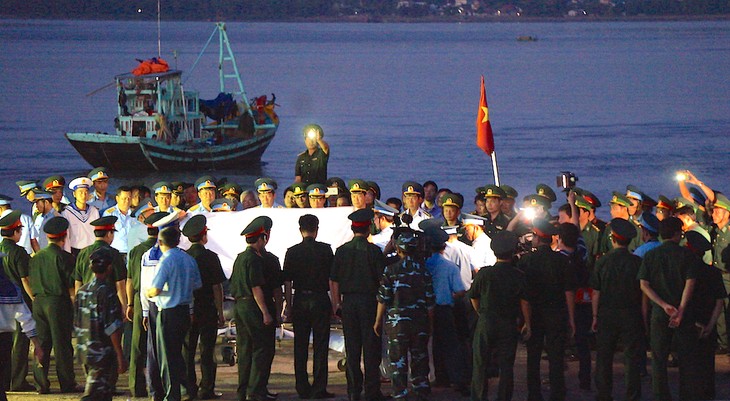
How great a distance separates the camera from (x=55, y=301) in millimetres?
12578

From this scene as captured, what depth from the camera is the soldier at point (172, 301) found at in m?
11.6

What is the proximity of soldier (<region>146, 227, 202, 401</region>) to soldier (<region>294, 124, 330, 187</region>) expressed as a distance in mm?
5999

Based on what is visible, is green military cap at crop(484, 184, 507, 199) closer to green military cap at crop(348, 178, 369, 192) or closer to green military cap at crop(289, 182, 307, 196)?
green military cap at crop(348, 178, 369, 192)

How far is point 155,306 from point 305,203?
406cm

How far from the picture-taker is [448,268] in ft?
40.8

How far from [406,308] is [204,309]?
202cm

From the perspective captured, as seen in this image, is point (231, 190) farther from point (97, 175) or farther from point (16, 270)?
point (16, 270)

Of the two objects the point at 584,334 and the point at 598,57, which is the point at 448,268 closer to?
the point at 584,334

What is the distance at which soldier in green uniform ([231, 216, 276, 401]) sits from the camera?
12.1m

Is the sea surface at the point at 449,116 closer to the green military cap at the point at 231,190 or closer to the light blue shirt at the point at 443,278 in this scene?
the green military cap at the point at 231,190

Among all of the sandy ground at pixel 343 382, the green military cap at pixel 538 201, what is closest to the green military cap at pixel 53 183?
the sandy ground at pixel 343 382

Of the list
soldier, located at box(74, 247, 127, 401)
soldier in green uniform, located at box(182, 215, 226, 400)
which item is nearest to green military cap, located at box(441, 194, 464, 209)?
soldier in green uniform, located at box(182, 215, 226, 400)

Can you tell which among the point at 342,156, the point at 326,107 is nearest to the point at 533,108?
the point at 326,107

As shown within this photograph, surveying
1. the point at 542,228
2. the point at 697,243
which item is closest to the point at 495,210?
the point at 542,228
